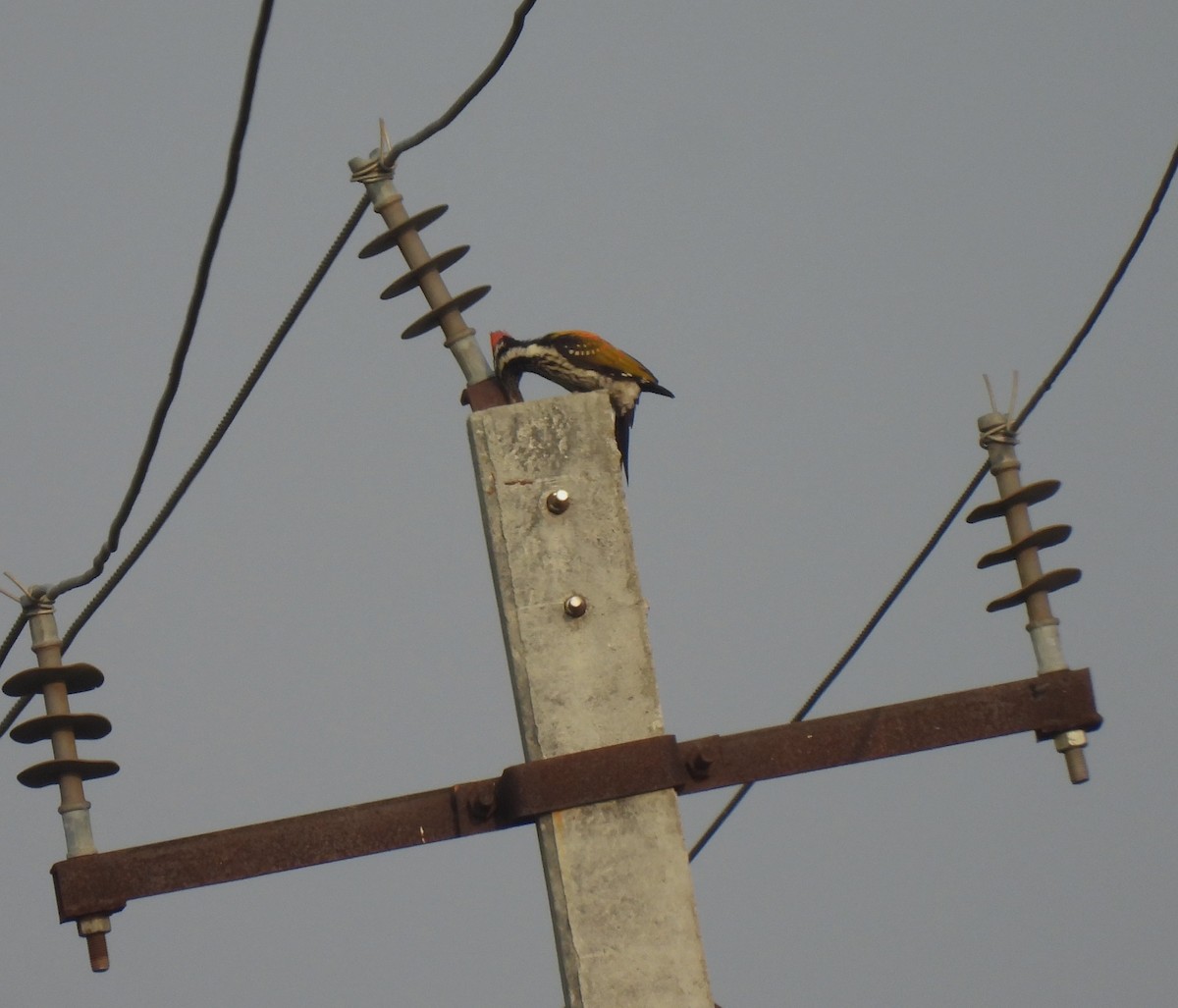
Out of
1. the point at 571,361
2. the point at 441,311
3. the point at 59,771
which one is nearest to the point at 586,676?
the point at 441,311

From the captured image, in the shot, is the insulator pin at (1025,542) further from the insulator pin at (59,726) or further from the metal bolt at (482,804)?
the insulator pin at (59,726)

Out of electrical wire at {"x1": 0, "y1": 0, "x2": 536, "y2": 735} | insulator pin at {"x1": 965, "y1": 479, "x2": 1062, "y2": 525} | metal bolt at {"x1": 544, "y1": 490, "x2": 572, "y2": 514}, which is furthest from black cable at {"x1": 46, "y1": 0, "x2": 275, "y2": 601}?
insulator pin at {"x1": 965, "y1": 479, "x2": 1062, "y2": 525}

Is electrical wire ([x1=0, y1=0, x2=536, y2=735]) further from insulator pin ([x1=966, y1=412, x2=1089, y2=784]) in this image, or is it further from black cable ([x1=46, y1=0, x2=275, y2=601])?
insulator pin ([x1=966, y1=412, x2=1089, y2=784])

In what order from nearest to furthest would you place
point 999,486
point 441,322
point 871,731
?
point 871,731 → point 441,322 → point 999,486

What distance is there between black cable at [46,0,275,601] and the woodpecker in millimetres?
1231

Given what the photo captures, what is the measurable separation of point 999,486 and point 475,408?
1.85m

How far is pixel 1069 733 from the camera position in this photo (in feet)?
18.1

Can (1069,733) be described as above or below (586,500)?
below

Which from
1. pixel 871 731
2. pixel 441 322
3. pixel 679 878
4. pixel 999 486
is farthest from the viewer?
pixel 999 486

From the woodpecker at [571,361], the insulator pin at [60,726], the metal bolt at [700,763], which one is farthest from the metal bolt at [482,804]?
the woodpecker at [571,361]

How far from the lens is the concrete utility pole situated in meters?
4.84

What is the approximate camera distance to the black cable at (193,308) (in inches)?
190

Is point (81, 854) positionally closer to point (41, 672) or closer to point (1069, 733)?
point (41, 672)

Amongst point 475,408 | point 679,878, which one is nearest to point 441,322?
point 475,408
